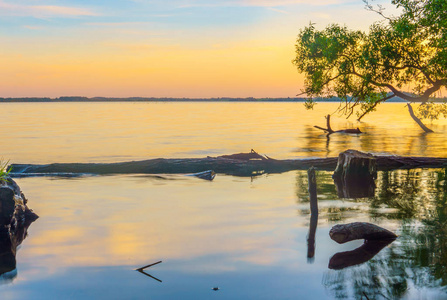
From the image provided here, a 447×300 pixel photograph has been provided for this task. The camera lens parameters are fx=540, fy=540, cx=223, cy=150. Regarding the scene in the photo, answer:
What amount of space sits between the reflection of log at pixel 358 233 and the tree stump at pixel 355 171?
9678 mm

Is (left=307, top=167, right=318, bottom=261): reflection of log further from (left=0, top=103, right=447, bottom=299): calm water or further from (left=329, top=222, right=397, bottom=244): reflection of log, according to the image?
(left=329, top=222, right=397, bottom=244): reflection of log

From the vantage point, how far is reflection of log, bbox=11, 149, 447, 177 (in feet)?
91.9

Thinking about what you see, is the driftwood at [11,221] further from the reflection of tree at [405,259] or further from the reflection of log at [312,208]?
the reflection of tree at [405,259]

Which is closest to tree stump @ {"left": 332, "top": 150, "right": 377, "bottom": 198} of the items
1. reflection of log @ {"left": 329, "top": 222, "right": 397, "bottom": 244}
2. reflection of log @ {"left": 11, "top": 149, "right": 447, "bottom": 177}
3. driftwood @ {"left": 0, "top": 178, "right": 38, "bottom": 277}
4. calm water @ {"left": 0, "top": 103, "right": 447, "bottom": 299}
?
calm water @ {"left": 0, "top": 103, "right": 447, "bottom": 299}

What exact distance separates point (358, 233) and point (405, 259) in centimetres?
174

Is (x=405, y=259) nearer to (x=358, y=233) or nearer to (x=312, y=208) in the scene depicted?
(x=358, y=233)

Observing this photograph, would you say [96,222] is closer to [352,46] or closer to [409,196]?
[409,196]

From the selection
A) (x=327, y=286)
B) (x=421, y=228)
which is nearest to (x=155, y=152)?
(x=421, y=228)

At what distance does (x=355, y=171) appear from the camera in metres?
25.7

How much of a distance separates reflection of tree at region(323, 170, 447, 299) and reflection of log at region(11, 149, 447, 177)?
7.57 metres

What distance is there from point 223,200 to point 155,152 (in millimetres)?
30301

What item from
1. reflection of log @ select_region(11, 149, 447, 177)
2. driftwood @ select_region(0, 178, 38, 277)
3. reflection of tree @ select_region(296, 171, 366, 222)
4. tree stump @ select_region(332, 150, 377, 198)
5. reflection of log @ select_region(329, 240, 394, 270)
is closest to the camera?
reflection of log @ select_region(329, 240, 394, 270)

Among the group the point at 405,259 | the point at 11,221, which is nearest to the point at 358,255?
the point at 405,259

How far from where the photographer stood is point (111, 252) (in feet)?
46.4
